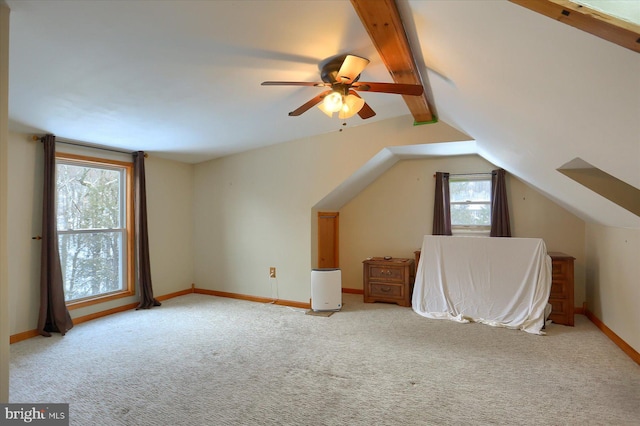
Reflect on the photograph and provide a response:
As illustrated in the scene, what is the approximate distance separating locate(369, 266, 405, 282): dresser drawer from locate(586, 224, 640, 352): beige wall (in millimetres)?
2240

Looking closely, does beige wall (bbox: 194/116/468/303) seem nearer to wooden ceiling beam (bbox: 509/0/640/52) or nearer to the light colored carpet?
the light colored carpet

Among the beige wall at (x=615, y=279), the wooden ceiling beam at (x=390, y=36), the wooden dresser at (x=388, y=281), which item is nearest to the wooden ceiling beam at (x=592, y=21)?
the wooden ceiling beam at (x=390, y=36)

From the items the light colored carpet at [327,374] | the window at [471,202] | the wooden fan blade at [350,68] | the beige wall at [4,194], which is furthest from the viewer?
the window at [471,202]

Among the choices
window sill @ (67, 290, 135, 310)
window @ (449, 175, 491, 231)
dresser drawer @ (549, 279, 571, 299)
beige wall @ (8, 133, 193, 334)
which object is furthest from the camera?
window @ (449, 175, 491, 231)

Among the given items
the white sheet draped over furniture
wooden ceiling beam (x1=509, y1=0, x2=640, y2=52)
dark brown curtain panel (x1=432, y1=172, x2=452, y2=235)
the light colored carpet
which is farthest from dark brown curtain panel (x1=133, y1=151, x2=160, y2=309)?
wooden ceiling beam (x1=509, y1=0, x2=640, y2=52)

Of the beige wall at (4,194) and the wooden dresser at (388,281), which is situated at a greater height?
the beige wall at (4,194)

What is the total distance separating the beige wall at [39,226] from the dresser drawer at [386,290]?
10.2 ft

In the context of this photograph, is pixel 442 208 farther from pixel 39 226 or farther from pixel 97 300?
pixel 39 226

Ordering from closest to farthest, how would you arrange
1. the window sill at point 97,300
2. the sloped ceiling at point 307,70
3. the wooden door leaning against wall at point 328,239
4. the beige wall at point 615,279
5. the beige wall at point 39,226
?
the sloped ceiling at point 307,70
the beige wall at point 615,279
the beige wall at point 39,226
the window sill at point 97,300
the wooden door leaning against wall at point 328,239

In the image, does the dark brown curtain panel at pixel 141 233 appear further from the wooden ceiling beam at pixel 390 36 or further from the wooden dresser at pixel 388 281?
the wooden ceiling beam at pixel 390 36

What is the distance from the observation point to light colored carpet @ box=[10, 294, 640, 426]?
216 cm

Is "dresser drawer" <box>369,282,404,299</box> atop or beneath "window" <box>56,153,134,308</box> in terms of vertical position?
beneath

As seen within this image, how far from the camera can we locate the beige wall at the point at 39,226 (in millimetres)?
3500

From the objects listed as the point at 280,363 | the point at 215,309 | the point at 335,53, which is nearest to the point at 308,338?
the point at 280,363
